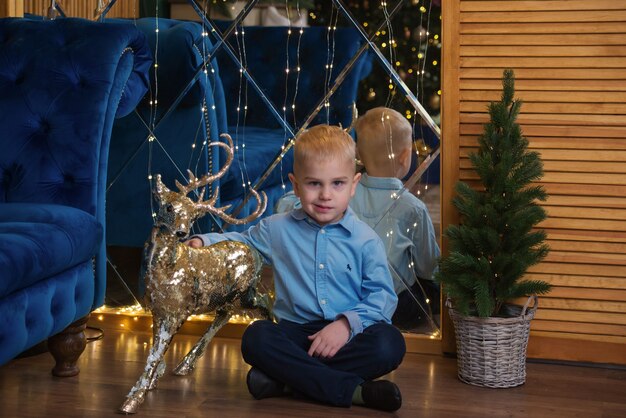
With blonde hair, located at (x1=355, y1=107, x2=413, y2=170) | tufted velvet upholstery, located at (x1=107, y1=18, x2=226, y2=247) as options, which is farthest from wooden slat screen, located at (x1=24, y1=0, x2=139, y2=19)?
blonde hair, located at (x1=355, y1=107, x2=413, y2=170)

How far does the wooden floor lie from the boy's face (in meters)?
0.48

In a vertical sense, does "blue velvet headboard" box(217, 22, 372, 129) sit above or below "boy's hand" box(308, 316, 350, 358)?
above

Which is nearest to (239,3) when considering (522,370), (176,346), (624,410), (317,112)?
(317,112)

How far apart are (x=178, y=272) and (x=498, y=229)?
88 cm

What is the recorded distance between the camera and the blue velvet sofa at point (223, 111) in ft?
9.38

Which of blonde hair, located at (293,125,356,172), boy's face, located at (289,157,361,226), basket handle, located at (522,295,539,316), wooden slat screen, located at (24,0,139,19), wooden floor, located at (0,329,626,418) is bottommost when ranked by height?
wooden floor, located at (0,329,626,418)

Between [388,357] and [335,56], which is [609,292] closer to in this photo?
[388,357]

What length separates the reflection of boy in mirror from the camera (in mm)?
2812

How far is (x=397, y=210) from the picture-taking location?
9.25 feet

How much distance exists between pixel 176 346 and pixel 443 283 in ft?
2.77

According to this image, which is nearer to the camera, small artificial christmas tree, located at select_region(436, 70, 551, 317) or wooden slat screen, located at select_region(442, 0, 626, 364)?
small artificial christmas tree, located at select_region(436, 70, 551, 317)

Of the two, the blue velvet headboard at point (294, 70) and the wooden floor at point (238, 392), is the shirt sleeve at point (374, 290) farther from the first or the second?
the blue velvet headboard at point (294, 70)

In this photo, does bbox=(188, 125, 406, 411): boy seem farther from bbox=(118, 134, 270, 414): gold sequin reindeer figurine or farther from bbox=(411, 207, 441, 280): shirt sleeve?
bbox=(411, 207, 441, 280): shirt sleeve

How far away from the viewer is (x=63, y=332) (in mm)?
2473
